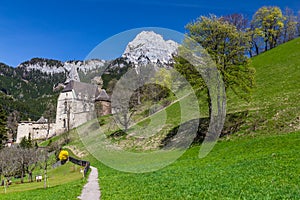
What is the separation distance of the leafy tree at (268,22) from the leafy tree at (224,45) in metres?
56.7

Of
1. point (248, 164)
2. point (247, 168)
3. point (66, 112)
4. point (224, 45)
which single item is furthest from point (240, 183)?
point (66, 112)

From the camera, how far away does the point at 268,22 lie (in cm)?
8712

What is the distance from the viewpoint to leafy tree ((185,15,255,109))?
1236 inches

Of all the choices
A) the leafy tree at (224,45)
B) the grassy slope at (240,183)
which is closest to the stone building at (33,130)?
the leafy tree at (224,45)

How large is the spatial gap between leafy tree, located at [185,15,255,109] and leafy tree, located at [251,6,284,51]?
56715 millimetres

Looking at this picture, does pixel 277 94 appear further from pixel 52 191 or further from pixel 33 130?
pixel 33 130

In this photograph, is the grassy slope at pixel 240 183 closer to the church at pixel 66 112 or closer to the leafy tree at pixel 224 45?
the leafy tree at pixel 224 45

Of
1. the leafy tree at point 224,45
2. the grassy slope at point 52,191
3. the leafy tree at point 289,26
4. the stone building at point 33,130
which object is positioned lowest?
the grassy slope at point 52,191

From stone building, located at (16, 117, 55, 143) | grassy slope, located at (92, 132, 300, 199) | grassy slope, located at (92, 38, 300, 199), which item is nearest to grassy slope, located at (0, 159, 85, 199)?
grassy slope, located at (92, 38, 300, 199)

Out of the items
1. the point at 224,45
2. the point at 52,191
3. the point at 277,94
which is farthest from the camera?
the point at 277,94

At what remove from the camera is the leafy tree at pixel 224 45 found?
1236 inches

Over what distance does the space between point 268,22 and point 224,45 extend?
6344cm

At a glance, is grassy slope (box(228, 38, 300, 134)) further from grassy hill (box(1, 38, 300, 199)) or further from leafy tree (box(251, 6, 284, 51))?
leafy tree (box(251, 6, 284, 51))

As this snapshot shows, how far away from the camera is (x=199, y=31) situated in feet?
105
